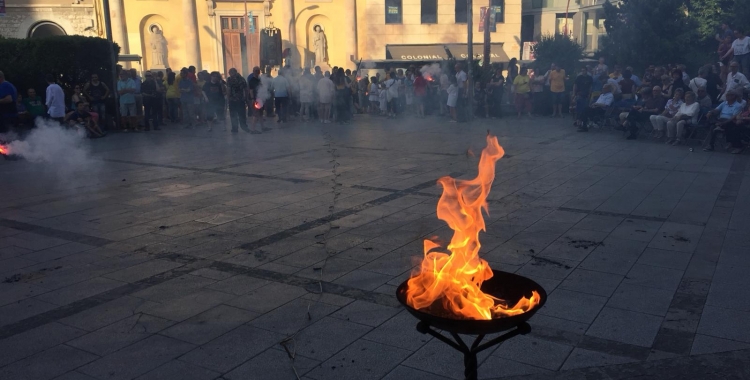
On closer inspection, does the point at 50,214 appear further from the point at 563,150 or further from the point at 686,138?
the point at 686,138

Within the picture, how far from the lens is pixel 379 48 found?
33781 mm

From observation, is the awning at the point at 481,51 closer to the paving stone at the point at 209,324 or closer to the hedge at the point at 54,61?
the hedge at the point at 54,61

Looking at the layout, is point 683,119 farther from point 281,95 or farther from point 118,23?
point 118,23

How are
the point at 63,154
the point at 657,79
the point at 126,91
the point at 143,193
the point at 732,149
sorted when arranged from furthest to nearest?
the point at 126,91 → the point at 657,79 → the point at 63,154 → the point at 732,149 → the point at 143,193

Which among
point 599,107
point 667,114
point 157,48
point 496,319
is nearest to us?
point 496,319

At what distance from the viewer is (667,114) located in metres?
13.8

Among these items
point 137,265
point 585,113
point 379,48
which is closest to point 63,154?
point 137,265

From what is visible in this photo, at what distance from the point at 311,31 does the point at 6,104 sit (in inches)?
877

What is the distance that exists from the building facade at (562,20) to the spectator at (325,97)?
1008 inches

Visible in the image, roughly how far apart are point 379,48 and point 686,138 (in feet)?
73.4

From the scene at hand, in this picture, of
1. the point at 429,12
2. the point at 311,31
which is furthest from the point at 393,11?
the point at 311,31

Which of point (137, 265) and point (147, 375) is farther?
point (137, 265)

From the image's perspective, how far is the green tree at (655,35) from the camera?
19094 millimetres

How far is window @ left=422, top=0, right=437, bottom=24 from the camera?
112ft
